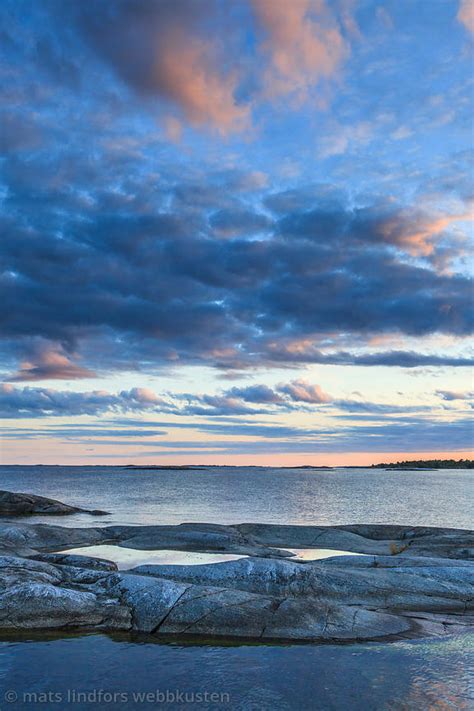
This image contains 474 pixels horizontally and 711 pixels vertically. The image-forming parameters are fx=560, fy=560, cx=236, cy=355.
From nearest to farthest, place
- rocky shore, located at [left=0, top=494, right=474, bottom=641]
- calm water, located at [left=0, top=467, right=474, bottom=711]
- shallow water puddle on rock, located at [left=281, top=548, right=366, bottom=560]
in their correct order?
calm water, located at [left=0, top=467, right=474, bottom=711]
rocky shore, located at [left=0, top=494, right=474, bottom=641]
shallow water puddle on rock, located at [left=281, top=548, right=366, bottom=560]

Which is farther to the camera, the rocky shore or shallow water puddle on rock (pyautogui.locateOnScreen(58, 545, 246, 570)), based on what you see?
shallow water puddle on rock (pyautogui.locateOnScreen(58, 545, 246, 570))

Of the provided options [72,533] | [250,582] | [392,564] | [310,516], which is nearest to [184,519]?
[310,516]

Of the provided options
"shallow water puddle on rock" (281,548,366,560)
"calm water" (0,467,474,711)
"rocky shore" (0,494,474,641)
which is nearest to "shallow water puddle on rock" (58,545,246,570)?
"rocky shore" (0,494,474,641)

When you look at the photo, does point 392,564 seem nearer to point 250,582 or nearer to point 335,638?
point 250,582

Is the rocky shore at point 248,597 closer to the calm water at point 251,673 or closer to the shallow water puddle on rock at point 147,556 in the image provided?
the calm water at point 251,673

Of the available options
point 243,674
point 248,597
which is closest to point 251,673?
point 243,674

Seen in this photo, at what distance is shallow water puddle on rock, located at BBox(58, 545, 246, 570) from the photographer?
3173 cm

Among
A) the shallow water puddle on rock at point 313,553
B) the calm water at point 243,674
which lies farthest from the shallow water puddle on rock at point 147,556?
the calm water at point 243,674

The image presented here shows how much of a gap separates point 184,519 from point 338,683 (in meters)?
53.9

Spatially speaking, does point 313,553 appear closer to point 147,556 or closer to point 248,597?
point 147,556

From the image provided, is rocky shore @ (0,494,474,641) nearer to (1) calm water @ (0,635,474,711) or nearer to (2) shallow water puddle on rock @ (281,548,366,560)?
(1) calm water @ (0,635,474,711)

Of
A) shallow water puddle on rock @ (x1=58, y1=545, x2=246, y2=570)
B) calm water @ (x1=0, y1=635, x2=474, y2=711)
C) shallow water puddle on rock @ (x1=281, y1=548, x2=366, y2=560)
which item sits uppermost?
calm water @ (x1=0, y1=635, x2=474, y2=711)

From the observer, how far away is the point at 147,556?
34.5 m

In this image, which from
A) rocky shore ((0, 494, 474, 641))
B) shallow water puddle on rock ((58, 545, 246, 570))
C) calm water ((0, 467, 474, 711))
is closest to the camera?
calm water ((0, 467, 474, 711))
